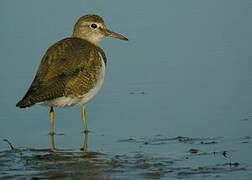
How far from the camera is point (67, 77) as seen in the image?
32.5ft

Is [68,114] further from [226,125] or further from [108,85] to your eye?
[226,125]

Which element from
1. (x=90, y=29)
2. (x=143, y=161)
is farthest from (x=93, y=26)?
(x=143, y=161)

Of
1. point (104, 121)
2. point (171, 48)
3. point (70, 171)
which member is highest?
point (171, 48)

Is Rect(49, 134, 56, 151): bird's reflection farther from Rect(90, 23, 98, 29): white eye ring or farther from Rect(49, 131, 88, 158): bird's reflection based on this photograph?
Rect(90, 23, 98, 29): white eye ring

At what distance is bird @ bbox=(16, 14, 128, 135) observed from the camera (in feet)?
31.5

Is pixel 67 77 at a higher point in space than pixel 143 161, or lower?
higher

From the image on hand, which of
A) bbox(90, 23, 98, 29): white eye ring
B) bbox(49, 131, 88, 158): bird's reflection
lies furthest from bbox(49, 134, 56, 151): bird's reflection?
bbox(90, 23, 98, 29): white eye ring

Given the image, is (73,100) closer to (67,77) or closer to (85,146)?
(67,77)

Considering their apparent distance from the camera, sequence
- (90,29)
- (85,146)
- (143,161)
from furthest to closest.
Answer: (90,29) < (85,146) < (143,161)

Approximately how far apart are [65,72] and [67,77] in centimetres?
6

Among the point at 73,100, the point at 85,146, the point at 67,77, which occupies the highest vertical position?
the point at 67,77

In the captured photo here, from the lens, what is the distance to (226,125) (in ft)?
32.0

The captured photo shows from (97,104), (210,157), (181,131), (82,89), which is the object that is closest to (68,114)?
(97,104)

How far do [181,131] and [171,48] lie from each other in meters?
3.59
